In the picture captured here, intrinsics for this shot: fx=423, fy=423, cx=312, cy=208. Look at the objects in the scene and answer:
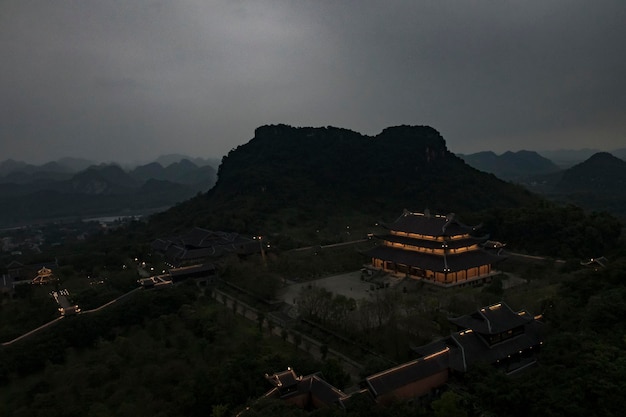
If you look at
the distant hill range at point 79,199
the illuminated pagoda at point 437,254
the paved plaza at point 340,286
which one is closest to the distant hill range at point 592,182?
the illuminated pagoda at point 437,254

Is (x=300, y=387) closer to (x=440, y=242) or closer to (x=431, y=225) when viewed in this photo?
(x=440, y=242)

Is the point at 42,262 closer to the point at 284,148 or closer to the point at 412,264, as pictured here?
the point at 412,264

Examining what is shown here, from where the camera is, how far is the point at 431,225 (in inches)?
1718

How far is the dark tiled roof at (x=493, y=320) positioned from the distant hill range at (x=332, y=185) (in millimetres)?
33643

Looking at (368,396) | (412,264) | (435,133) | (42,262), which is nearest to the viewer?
(368,396)

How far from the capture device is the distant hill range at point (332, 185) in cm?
7125

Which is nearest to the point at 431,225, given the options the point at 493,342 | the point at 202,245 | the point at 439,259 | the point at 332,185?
the point at 439,259

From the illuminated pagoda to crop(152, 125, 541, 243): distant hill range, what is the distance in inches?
560

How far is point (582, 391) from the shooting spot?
1653cm

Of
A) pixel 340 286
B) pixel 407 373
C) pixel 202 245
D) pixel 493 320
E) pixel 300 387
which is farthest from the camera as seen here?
pixel 202 245

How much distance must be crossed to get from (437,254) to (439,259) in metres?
1.22

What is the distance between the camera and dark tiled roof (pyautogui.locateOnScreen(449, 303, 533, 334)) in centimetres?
2284

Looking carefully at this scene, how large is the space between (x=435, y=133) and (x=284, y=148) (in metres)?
37.1

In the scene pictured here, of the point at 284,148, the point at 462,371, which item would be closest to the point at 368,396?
the point at 462,371
